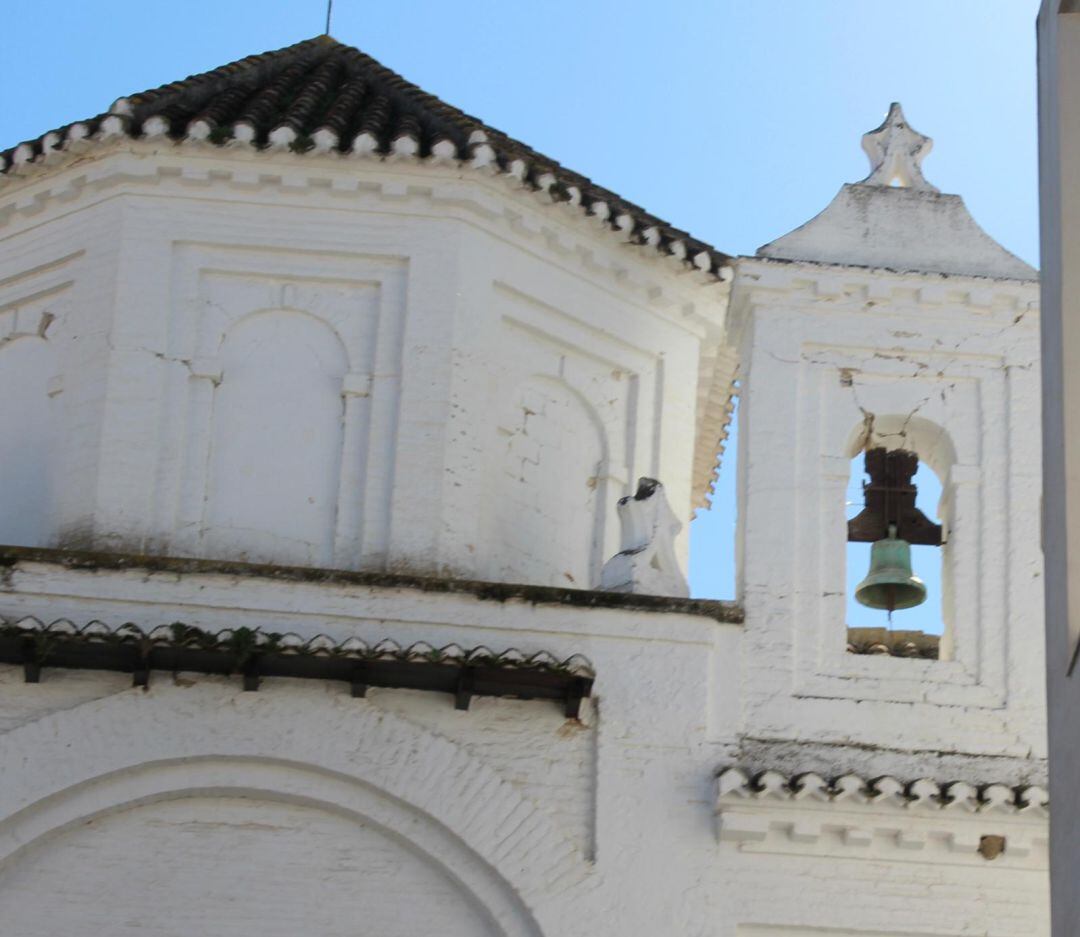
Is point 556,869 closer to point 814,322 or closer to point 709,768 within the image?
point 709,768

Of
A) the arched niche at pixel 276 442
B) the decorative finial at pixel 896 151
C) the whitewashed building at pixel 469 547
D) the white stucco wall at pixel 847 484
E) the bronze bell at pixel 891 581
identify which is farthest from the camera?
the decorative finial at pixel 896 151

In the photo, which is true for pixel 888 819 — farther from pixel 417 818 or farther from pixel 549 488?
pixel 549 488

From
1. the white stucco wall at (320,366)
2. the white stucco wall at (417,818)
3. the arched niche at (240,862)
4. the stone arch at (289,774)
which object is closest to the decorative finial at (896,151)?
the white stucco wall at (320,366)

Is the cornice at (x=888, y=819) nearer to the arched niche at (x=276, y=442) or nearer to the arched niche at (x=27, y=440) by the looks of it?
the arched niche at (x=276, y=442)

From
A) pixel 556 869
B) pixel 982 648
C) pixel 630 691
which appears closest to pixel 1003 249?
pixel 982 648

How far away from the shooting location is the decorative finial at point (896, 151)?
49.7 feet

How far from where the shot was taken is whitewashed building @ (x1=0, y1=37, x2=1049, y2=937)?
1310 cm

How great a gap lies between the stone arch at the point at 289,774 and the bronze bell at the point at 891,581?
2563 mm

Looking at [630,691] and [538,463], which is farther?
[538,463]

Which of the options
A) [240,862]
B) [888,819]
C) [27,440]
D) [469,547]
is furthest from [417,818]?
[27,440]

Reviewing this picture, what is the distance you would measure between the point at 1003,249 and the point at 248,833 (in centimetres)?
518

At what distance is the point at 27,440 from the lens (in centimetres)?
1495

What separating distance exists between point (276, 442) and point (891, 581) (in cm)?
340

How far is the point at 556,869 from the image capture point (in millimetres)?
13039
